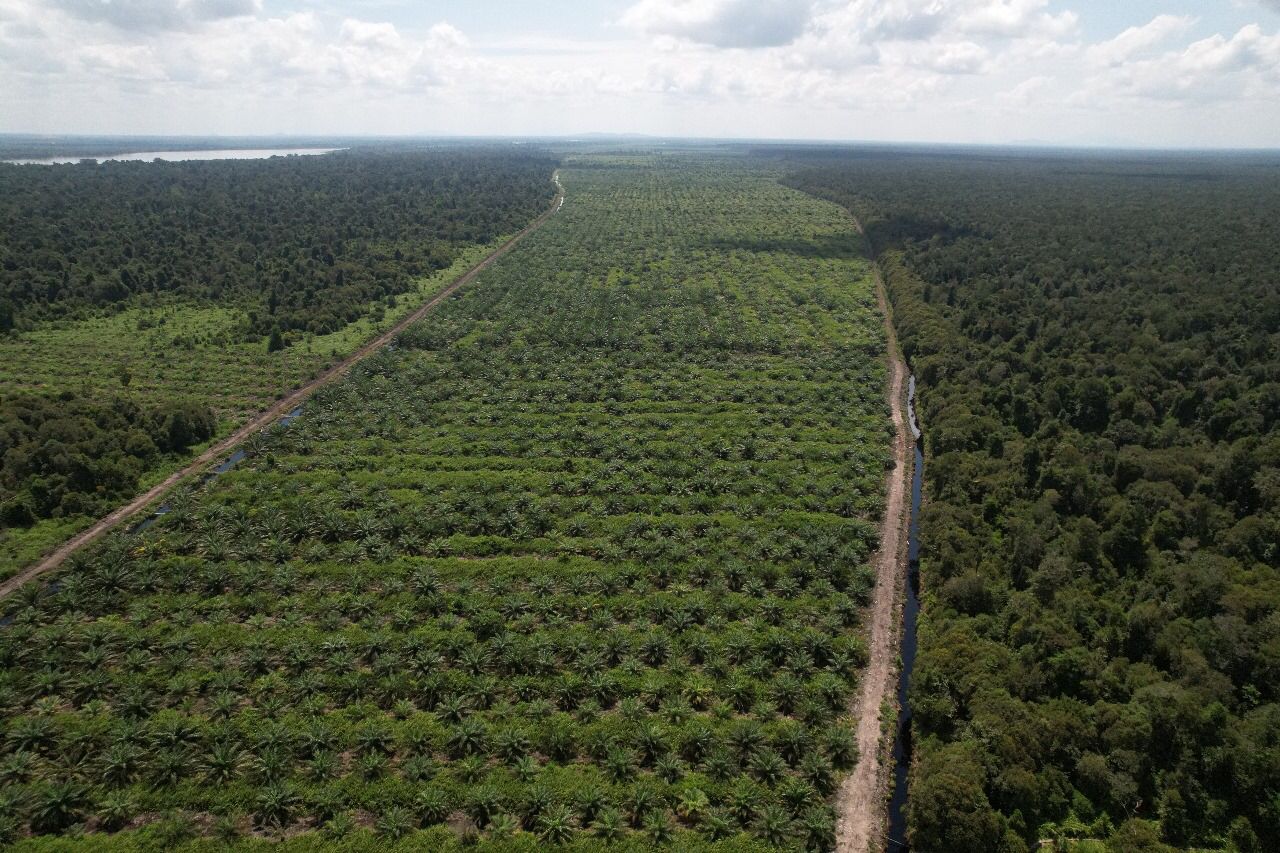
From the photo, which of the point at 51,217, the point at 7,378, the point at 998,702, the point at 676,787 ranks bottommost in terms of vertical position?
the point at 676,787

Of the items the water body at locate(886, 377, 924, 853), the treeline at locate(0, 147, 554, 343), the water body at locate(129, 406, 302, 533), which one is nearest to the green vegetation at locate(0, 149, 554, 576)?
the treeline at locate(0, 147, 554, 343)

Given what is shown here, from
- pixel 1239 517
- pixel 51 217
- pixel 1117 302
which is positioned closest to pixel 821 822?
pixel 1239 517

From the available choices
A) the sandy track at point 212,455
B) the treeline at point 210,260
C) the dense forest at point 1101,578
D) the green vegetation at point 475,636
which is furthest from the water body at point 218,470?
the dense forest at point 1101,578

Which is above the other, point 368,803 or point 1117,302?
point 1117,302

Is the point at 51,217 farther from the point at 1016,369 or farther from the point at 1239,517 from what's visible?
the point at 1239,517

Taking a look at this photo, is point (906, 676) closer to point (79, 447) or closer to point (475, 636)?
point (475, 636)

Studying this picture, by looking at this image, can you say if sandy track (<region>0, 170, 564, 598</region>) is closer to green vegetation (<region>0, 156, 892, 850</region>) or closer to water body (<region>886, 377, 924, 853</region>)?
green vegetation (<region>0, 156, 892, 850</region>)

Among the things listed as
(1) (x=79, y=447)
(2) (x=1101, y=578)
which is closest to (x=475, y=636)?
(2) (x=1101, y=578)
